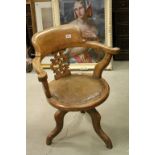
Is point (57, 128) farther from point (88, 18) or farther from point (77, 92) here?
point (88, 18)

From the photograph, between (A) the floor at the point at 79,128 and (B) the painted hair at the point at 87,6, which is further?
(B) the painted hair at the point at 87,6

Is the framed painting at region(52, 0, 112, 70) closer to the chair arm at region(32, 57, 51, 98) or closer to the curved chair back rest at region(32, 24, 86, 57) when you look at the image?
the curved chair back rest at region(32, 24, 86, 57)

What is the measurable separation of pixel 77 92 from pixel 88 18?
4.21ft

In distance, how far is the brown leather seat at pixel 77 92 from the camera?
1.75m

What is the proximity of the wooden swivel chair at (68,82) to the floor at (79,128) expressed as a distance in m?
0.09

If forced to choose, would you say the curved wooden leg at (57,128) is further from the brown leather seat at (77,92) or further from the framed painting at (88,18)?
the framed painting at (88,18)

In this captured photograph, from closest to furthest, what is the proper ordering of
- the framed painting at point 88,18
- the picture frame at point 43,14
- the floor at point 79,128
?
the floor at point 79,128 < the framed painting at point 88,18 < the picture frame at point 43,14

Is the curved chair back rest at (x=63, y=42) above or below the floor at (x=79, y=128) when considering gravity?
above

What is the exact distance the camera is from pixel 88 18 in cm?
291

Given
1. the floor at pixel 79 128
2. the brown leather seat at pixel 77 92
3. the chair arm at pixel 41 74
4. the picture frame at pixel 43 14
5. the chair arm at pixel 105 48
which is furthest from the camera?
the picture frame at pixel 43 14

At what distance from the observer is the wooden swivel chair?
1767mm

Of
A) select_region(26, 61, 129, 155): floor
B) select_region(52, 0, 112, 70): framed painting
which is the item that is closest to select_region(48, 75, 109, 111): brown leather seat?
select_region(26, 61, 129, 155): floor

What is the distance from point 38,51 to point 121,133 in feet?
2.87

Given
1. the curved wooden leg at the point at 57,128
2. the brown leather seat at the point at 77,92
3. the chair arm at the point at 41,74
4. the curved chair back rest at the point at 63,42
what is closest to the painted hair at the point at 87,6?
the curved chair back rest at the point at 63,42
